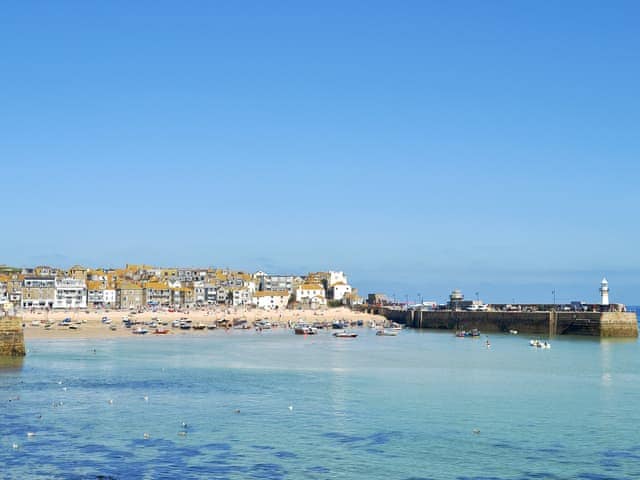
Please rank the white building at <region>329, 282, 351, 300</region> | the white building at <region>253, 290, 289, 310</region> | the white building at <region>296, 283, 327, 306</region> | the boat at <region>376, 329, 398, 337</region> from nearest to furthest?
1. the boat at <region>376, 329, 398, 337</region>
2. the white building at <region>253, 290, 289, 310</region>
3. the white building at <region>296, 283, 327, 306</region>
4. the white building at <region>329, 282, 351, 300</region>

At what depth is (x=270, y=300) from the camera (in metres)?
172

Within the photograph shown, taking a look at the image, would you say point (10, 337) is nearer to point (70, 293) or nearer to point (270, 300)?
point (70, 293)

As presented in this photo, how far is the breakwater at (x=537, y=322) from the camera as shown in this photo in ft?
311

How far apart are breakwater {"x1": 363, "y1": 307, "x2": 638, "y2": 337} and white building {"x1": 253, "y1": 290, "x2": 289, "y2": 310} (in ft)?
153

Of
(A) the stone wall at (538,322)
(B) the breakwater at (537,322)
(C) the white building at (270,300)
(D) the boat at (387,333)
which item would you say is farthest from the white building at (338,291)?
(D) the boat at (387,333)

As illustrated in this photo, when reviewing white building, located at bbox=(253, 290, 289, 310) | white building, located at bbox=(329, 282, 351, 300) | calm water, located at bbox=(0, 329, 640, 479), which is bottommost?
calm water, located at bbox=(0, 329, 640, 479)

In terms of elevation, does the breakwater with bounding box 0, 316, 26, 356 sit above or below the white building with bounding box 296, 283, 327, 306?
below

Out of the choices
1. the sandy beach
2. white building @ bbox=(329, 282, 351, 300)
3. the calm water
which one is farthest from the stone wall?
white building @ bbox=(329, 282, 351, 300)

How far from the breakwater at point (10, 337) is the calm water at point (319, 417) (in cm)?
322

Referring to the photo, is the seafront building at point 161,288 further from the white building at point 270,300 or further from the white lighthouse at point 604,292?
the white lighthouse at point 604,292

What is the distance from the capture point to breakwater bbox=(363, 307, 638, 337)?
94.8 metres

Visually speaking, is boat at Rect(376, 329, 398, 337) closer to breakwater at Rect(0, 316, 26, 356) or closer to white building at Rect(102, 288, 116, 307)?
breakwater at Rect(0, 316, 26, 356)

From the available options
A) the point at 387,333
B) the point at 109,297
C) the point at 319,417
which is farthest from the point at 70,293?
the point at 319,417

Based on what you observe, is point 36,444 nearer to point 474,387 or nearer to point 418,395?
point 418,395
